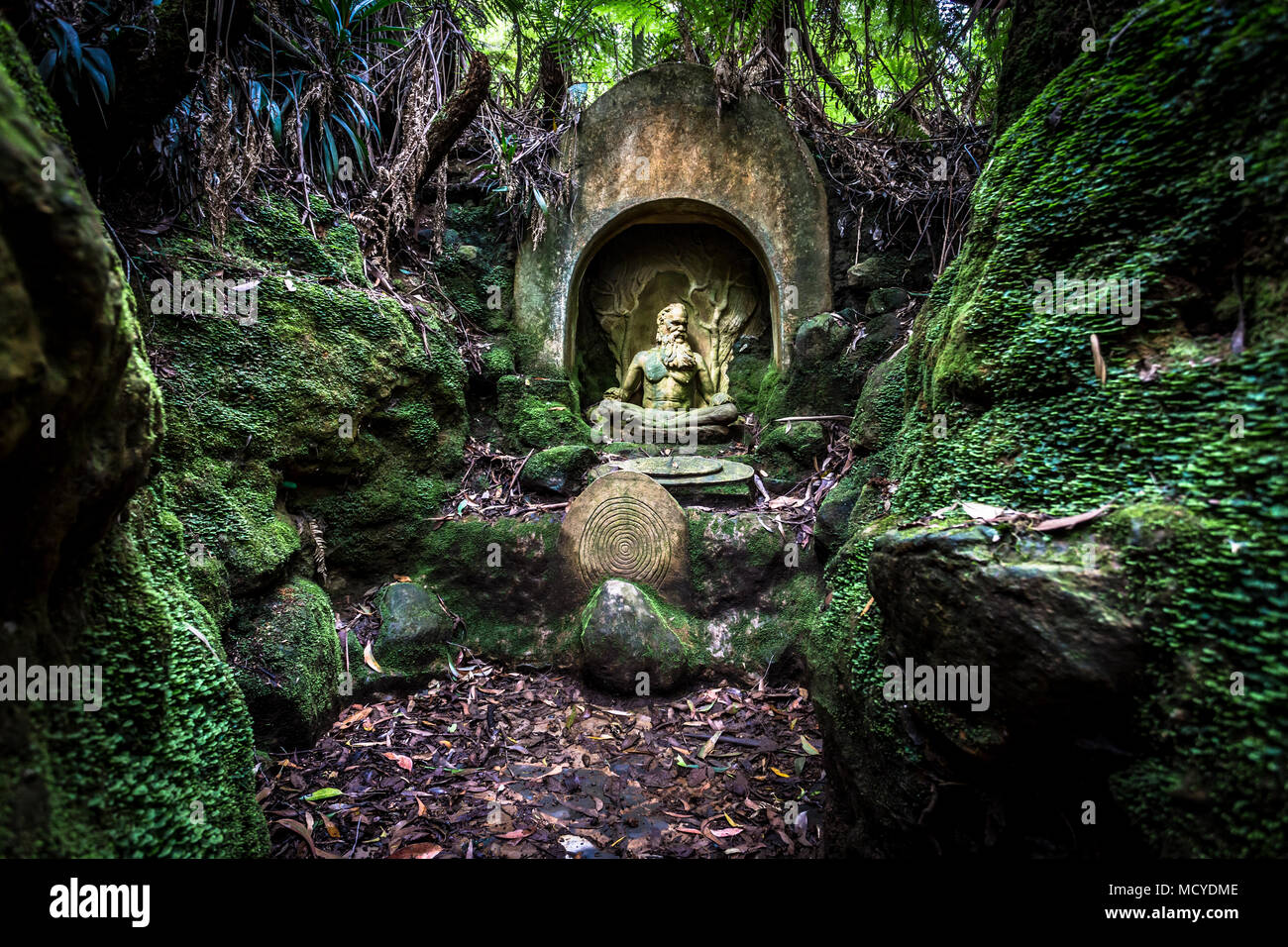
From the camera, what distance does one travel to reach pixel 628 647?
3484 millimetres

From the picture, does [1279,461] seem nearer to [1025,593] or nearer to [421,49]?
[1025,593]

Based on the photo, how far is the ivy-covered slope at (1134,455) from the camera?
1225 millimetres

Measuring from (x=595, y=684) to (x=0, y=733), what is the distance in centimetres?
275

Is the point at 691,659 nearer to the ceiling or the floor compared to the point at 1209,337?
nearer to the floor

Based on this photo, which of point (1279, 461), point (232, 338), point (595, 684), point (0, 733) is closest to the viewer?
point (0, 733)

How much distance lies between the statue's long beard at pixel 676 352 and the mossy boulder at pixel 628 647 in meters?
3.21

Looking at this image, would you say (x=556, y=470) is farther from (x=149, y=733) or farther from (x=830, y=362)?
(x=149, y=733)

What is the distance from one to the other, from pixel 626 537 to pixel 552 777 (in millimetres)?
1604

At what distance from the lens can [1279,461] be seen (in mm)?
1243

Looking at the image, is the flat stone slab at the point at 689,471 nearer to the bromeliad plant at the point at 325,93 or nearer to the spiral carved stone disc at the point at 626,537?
the spiral carved stone disc at the point at 626,537

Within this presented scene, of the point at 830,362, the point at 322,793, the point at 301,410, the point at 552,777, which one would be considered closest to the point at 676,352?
the point at 830,362

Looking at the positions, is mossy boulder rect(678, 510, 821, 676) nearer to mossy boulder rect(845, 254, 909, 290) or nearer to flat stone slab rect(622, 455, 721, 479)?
flat stone slab rect(622, 455, 721, 479)

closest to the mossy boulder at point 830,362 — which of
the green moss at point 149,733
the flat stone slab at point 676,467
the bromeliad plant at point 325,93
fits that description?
the flat stone slab at point 676,467
